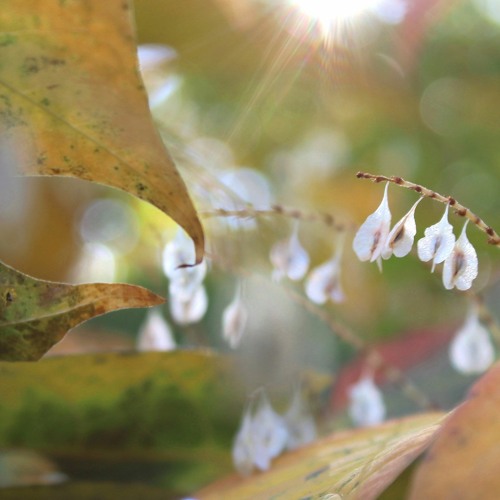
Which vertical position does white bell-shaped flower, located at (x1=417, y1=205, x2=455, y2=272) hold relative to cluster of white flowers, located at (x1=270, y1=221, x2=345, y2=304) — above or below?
below

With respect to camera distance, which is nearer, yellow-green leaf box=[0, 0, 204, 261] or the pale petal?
yellow-green leaf box=[0, 0, 204, 261]

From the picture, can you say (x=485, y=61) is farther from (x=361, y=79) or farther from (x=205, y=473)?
(x=205, y=473)

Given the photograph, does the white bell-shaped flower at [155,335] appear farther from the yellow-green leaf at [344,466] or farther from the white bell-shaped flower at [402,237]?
the white bell-shaped flower at [402,237]

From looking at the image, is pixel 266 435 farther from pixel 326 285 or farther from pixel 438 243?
pixel 438 243

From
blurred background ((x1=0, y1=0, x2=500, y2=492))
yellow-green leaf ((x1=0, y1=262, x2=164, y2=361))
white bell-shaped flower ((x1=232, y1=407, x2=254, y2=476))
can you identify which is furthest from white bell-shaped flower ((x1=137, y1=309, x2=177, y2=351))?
yellow-green leaf ((x1=0, y1=262, x2=164, y2=361))

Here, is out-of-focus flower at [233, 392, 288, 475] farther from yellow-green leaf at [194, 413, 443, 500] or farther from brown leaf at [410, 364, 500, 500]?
brown leaf at [410, 364, 500, 500]

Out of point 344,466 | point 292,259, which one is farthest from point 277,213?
point 344,466

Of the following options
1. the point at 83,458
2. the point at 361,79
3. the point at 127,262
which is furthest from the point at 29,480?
the point at 361,79
